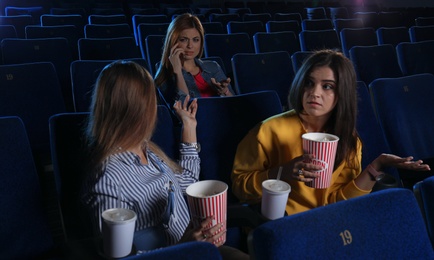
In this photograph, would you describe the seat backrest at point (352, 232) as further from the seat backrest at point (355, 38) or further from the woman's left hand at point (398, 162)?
the seat backrest at point (355, 38)

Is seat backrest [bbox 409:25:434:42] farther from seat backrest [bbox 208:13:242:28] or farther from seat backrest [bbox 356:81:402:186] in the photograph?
seat backrest [bbox 356:81:402:186]

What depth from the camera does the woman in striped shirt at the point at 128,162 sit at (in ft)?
3.56

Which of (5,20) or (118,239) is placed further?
(5,20)

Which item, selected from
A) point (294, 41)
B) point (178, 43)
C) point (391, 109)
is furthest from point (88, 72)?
point (294, 41)

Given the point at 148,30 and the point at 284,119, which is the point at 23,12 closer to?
the point at 148,30

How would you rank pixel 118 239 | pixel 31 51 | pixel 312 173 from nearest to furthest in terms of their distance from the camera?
1. pixel 118 239
2. pixel 312 173
3. pixel 31 51

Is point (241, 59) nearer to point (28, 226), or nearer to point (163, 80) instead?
point (163, 80)

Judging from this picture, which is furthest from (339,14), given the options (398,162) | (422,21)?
(398,162)

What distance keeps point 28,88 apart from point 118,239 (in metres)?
1.41

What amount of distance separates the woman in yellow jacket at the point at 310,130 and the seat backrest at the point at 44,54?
169 centimetres

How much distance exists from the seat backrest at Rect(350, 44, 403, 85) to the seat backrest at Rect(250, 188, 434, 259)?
231cm

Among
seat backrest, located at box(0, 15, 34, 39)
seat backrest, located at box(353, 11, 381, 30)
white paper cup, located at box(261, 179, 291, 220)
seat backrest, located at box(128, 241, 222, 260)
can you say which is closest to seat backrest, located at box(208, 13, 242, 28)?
seat backrest, located at box(353, 11, 381, 30)

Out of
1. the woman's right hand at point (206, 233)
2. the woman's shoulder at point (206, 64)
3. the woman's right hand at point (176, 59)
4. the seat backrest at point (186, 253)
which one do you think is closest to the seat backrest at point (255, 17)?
the woman's shoulder at point (206, 64)

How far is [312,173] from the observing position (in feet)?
Result: 3.60
